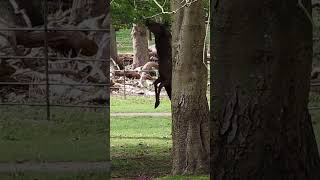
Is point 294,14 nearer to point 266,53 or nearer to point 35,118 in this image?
point 266,53

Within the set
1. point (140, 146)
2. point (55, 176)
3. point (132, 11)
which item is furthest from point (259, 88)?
point (140, 146)

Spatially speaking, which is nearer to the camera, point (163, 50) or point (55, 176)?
point (55, 176)

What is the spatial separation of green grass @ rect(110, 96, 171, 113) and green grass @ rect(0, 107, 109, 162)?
56.3 ft

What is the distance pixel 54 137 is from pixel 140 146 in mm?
10030

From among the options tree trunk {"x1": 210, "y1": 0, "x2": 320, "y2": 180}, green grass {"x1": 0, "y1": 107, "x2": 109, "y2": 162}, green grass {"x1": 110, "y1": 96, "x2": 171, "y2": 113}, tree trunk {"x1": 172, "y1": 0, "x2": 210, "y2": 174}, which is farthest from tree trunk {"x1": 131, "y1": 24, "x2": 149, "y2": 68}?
tree trunk {"x1": 210, "y1": 0, "x2": 320, "y2": 180}

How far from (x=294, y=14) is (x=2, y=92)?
159 inches

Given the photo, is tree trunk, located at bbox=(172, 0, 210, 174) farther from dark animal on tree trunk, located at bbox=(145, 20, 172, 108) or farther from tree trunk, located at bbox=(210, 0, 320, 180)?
tree trunk, located at bbox=(210, 0, 320, 180)

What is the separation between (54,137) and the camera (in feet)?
22.7

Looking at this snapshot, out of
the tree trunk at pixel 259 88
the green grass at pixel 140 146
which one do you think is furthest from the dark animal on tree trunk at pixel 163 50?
the tree trunk at pixel 259 88

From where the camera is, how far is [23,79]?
6.96m

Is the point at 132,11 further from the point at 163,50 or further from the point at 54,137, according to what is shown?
the point at 54,137

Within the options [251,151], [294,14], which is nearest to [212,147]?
[251,151]

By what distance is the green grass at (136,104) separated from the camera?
2491 centimetres

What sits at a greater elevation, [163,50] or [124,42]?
[124,42]
